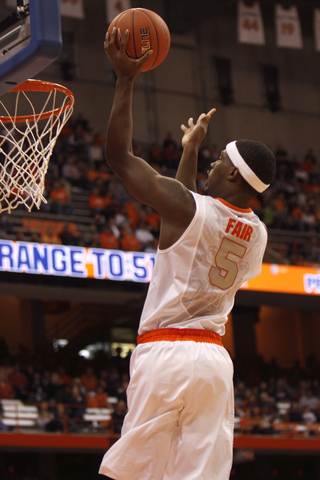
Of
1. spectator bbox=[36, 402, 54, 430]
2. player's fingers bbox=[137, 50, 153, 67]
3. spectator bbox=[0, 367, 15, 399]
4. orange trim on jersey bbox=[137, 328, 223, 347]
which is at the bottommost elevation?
spectator bbox=[36, 402, 54, 430]

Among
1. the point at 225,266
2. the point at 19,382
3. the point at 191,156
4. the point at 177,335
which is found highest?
the point at 191,156

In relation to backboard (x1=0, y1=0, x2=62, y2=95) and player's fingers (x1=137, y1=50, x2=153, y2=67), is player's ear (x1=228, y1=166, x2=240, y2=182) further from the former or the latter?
backboard (x1=0, y1=0, x2=62, y2=95)

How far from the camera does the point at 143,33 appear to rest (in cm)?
342

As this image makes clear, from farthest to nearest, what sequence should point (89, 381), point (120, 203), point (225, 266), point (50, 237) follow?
point (120, 203)
point (89, 381)
point (50, 237)
point (225, 266)

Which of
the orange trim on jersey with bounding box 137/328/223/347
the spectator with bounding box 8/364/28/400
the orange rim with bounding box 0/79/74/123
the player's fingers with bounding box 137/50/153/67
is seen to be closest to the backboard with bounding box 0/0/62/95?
the player's fingers with bounding box 137/50/153/67

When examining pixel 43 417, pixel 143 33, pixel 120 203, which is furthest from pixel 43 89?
pixel 120 203

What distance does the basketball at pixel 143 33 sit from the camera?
11.0 feet

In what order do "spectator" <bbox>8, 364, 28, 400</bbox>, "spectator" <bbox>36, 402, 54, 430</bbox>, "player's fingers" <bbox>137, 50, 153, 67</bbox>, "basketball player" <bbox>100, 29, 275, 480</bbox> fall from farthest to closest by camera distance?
"spectator" <bbox>8, 364, 28, 400</bbox>, "spectator" <bbox>36, 402, 54, 430</bbox>, "player's fingers" <bbox>137, 50, 153, 67</bbox>, "basketball player" <bbox>100, 29, 275, 480</bbox>

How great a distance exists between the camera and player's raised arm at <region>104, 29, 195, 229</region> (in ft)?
10.3

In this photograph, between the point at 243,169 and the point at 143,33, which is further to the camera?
the point at 143,33

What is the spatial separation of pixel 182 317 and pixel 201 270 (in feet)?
0.71

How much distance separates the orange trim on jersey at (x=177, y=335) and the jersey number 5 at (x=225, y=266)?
22 centimetres

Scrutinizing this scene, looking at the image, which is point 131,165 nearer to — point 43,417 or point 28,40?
point 28,40

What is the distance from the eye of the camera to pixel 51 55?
3.20m
